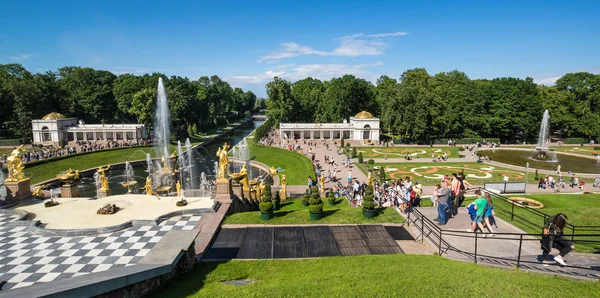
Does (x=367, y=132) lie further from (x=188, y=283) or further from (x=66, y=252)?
(x=188, y=283)

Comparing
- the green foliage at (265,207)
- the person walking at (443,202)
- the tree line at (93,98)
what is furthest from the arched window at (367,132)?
the person walking at (443,202)

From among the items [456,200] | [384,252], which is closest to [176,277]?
[384,252]

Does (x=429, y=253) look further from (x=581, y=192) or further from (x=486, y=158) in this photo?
(x=486, y=158)

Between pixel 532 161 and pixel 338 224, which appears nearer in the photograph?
pixel 338 224

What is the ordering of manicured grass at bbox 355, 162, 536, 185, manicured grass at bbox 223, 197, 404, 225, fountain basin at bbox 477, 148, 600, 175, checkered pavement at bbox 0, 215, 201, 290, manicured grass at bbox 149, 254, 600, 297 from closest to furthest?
manicured grass at bbox 149, 254, 600, 297
checkered pavement at bbox 0, 215, 201, 290
manicured grass at bbox 223, 197, 404, 225
manicured grass at bbox 355, 162, 536, 185
fountain basin at bbox 477, 148, 600, 175

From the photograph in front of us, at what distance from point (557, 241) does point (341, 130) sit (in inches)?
2443

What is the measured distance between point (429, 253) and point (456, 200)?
425cm

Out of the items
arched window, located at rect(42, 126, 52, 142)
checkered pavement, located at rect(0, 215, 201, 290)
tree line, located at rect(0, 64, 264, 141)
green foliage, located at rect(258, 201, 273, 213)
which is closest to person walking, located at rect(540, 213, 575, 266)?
green foliage, located at rect(258, 201, 273, 213)

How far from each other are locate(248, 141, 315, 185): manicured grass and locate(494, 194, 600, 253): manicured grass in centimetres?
2073

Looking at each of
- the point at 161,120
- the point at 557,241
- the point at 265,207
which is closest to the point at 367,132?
the point at 161,120

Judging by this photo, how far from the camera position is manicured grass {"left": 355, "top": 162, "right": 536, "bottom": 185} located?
3497cm

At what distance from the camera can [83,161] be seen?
152 feet

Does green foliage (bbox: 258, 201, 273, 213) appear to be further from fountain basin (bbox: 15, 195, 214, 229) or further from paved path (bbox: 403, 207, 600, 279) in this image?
paved path (bbox: 403, 207, 600, 279)

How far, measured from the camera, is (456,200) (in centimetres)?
1545
